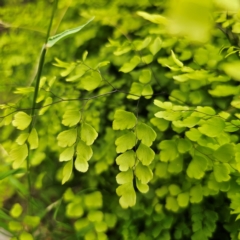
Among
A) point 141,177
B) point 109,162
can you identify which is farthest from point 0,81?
point 141,177

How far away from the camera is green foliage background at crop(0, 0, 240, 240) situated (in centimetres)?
73

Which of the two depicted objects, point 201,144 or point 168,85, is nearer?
point 201,144

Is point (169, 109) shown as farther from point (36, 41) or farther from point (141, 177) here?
point (36, 41)

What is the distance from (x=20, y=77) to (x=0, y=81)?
250 millimetres

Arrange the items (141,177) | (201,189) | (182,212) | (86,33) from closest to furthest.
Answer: (141,177)
(201,189)
(182,212)
(86,33)

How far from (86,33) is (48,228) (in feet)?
2.40

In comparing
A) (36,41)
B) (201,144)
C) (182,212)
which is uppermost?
(201,144)

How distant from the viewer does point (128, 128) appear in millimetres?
728

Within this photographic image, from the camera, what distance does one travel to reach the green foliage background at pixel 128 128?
2.40ft

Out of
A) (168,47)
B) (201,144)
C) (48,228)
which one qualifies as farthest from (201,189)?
(48,228)

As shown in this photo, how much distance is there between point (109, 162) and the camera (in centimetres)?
105

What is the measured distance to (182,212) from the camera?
1.00 m

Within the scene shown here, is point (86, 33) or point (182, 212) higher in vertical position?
point (86, 33)

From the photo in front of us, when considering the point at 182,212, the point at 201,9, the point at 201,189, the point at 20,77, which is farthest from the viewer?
the point at 20,77
